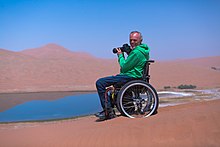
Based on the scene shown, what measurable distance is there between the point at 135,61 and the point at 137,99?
63 cm

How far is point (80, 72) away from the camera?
45.3m

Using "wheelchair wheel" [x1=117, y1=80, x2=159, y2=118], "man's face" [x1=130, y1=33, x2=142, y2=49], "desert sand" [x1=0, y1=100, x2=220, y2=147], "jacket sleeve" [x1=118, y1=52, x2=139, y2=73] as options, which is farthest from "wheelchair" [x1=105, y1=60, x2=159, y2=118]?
"desert sand" [x1=0, y1=100, x2=220, y2=147]

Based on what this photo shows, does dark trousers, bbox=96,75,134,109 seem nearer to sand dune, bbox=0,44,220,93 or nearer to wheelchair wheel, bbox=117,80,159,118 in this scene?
wheelchair wheel, bbox=117,80,159,118

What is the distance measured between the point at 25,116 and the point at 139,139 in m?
12.0

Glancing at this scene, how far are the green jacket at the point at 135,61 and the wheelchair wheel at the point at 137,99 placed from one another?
22 cm

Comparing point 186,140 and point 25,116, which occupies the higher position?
point 186,140

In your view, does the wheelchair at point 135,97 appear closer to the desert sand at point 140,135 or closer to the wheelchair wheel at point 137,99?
the wheelchair wheel at point 137,99

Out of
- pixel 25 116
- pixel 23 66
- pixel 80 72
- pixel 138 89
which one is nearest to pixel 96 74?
pixel 80 72

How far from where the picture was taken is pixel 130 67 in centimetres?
478

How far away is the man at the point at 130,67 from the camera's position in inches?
185

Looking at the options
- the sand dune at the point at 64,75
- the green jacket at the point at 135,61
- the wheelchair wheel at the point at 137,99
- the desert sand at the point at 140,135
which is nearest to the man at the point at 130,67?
the green jacket at the point at 135,61

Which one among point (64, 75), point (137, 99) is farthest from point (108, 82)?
point (64, 75)

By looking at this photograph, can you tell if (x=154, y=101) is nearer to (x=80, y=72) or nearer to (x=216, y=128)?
(x=216, y=128)

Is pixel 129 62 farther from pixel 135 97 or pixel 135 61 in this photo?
pixel 135 97
